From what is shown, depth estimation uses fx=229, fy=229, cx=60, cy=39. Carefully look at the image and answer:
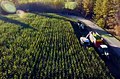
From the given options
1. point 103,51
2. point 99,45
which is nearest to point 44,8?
point 99,45

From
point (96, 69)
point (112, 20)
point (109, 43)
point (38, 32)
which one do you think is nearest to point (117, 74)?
point (96, 69)

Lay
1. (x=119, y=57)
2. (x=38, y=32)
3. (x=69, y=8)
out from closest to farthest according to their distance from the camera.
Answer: (x=119, y=57)
(x=38, y=32)
(x=69, y=8)

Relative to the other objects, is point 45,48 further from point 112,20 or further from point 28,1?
point 28,1

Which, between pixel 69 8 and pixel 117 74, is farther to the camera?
pixel 69 8

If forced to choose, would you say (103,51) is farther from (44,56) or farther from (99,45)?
(44,56)

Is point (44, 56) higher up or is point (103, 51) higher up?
point (44, 56)

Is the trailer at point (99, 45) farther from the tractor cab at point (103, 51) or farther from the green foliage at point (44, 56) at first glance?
the green foliage at point (44, 56)

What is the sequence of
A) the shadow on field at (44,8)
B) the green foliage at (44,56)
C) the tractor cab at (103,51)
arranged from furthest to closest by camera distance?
the shadow on field at (44,8) → the tractor cab at (103,51) → the green foliage at (44,56)

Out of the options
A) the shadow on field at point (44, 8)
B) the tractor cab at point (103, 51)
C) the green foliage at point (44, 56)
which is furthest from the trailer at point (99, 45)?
the shadow on field at point (44, 8)

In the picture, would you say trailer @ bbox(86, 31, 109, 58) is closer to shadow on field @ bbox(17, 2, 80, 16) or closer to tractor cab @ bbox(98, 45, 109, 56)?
tractor cab @ bbox(98, 45, 109, 56)

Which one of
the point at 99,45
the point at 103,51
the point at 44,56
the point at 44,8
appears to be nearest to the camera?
the point at 44,56

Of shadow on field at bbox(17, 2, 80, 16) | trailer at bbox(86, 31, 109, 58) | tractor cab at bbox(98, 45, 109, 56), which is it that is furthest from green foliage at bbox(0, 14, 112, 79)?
shadow on field at bbox(17, 2, 80, 16)
